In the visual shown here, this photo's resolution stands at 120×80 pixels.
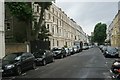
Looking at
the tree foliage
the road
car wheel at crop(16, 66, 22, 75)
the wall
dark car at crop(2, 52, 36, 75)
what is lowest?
the road

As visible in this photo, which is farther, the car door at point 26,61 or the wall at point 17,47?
the wall at point 17,47

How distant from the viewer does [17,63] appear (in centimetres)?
2077

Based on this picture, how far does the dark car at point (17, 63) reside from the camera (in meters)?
20.0

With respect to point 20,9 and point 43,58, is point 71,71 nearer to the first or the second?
point 43,58

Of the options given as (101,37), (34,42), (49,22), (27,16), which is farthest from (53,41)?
(101,37)

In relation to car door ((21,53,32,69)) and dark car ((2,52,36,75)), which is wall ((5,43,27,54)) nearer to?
dark car ((2,52,36,75))

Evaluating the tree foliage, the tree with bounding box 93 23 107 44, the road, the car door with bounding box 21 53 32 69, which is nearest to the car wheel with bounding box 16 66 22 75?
the road

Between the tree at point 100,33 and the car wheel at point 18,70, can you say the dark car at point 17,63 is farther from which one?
the tree at point 100,33

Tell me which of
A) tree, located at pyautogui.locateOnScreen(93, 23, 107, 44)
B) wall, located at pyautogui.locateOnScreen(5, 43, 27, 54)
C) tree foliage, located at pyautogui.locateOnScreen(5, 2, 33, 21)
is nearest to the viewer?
tree foliage, located at pyautogui.locateOnScreen(5, 2, 33, 21)

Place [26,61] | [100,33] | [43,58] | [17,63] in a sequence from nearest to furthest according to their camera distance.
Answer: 1. [17,63]
2. [26,61]
3. [43,58]
4. [100,33]

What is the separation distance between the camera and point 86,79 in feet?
53.4

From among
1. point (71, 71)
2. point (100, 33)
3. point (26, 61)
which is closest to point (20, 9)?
point (26, 61)

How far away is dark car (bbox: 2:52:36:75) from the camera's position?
19984 mm

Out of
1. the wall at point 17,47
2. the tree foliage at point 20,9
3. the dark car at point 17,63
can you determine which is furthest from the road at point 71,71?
the wall at point 17,47
